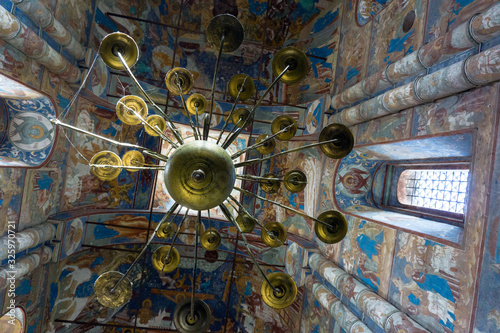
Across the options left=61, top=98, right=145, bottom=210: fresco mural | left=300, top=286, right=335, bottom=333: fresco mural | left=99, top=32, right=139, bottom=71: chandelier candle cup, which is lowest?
left=300, top=286, right=335, bottom=333: fresco mural

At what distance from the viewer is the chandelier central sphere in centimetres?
290

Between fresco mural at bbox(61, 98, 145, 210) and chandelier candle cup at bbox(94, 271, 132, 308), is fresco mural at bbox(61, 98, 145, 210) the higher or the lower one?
the higher one

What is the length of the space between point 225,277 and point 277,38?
8443 millimetres

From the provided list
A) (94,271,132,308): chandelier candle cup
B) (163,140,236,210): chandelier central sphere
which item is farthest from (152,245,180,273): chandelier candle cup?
(163,140,236,210): chandelier central sphere

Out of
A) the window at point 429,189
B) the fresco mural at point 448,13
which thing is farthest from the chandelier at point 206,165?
the window at point 429,189

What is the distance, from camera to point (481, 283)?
3928 mm

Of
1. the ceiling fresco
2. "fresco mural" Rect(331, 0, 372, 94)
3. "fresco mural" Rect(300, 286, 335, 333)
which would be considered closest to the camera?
the ceiling fresco

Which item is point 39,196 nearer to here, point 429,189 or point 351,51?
point 351,51

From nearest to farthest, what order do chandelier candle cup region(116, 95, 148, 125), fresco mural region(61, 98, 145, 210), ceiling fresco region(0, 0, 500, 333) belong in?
ceiling fresco region(0, 0, 500, 333)
chandelier candle cup region(116, 95, 148, 125)
fresco mural region(61, 98, 145, 210)

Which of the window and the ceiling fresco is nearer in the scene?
the ceiling fresco

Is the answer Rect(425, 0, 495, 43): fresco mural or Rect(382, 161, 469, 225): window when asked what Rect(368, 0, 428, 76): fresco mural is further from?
Rect(382, 161, 469, 225): window

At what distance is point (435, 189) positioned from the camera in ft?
21.6

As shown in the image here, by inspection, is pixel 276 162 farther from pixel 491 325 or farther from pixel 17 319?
pixel 17 319

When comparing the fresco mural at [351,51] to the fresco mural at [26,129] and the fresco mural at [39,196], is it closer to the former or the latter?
the fresco mural at [26,129]
